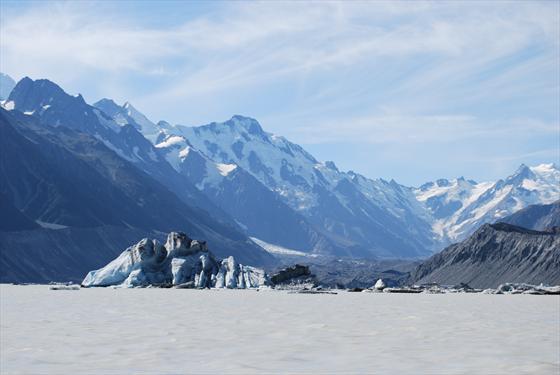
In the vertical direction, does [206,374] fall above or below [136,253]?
below

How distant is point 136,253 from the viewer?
180 metres

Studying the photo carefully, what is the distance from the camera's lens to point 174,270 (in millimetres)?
175750

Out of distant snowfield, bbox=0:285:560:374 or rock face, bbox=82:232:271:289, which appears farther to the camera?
rock face, bbox=82:232:271:289

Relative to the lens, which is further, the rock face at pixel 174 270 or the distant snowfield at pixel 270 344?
the rock face at pixel 174 270

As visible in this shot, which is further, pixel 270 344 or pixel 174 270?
pixel 174 270

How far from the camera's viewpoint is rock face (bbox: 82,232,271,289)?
174125mm

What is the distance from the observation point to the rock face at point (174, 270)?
17412cm

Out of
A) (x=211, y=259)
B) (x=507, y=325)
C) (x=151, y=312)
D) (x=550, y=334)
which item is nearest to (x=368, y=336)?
(x=550, y=334)

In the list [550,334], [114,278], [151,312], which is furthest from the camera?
[114,278]

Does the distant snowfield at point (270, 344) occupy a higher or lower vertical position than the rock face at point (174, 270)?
lower

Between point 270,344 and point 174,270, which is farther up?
point 174,270

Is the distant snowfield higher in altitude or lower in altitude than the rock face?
lower

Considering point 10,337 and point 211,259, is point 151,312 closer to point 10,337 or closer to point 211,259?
point 10,337

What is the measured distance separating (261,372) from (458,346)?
14692 mm
